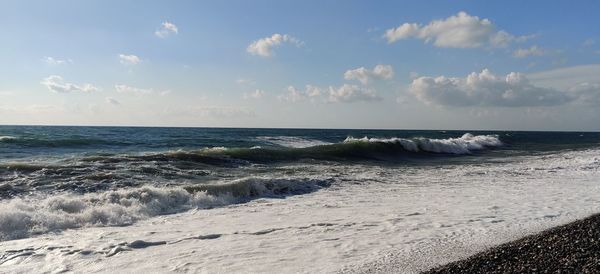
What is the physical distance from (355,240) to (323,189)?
571 centimetres

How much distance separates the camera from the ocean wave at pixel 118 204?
7.60 metres

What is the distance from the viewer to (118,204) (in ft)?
30.6

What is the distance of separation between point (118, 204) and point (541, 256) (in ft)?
25.0

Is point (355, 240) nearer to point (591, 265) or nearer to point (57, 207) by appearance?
point (591, 265)

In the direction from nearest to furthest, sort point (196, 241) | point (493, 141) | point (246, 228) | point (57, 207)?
point (196, 241), point (246, 228), point (57, 207), point (493, 141)

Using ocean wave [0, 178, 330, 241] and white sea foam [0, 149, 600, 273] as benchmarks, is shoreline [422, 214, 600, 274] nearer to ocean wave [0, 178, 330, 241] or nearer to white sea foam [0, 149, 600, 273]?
white sea foam [0, 149, 600, 273]

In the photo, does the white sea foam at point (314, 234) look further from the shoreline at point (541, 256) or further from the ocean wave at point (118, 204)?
the shoreline at point (541, 256)

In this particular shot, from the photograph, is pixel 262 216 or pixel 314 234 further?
pixel 262 216

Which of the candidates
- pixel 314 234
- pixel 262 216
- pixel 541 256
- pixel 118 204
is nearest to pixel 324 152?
pixel 262 216

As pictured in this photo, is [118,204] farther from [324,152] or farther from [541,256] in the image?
[324,152]

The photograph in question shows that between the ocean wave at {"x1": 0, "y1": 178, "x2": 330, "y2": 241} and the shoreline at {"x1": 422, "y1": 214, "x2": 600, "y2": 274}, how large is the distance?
589cm

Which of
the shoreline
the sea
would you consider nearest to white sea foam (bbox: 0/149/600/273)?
the sea

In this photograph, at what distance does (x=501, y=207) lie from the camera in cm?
942

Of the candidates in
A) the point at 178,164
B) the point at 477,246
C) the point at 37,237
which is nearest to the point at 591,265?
the point at 477,246
